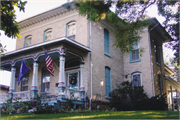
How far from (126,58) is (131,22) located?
8.67m

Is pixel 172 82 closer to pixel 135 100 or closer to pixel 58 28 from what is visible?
pixel 135 100

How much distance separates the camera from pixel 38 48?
1485 centimetres

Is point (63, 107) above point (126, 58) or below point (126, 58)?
below

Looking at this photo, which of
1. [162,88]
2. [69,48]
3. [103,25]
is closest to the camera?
[69,48]

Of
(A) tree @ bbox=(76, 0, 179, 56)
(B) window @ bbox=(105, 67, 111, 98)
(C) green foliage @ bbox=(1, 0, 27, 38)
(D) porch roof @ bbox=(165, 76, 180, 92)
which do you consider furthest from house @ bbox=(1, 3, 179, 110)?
(C) green foliage @ bbox=(1, 0, 27, 38)

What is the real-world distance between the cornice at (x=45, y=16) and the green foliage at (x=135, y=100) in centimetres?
792

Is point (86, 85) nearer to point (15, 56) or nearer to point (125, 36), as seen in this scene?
point (125, 36)

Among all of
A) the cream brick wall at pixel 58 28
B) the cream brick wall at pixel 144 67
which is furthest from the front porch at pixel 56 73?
the cream brick wall at pixel 144 67

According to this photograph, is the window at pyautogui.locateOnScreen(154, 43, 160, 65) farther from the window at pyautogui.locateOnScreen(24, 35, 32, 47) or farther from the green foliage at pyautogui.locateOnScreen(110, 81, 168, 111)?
the window at pyautogui.locateOnScreen(24, 35, 32, 47)

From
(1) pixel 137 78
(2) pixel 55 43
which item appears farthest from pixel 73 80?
(1) pixel 137 78

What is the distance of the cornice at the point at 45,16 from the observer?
17.5 metres

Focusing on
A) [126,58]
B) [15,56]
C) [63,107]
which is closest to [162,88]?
[126,58]

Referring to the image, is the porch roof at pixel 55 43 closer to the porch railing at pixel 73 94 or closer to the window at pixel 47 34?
the porch railing at pixel 73 94

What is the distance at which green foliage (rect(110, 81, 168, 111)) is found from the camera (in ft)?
50.9
